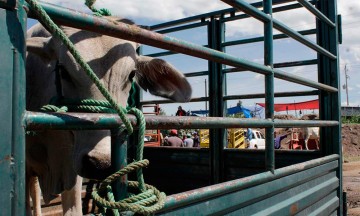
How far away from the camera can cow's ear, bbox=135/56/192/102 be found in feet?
8.97

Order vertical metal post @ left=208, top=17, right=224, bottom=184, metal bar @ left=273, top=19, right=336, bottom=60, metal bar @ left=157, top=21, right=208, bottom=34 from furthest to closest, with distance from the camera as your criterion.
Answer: metal bar @ left=157, top=21, right=208, bottom=34
vertical metal post @ left=208, top=17, right=224, bottom=184
metal bar @ left=273, top=19, right=336, bottom=60

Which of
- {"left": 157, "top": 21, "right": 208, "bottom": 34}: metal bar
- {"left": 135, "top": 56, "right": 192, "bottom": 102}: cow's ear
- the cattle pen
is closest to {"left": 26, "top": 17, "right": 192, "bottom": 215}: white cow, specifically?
{"left": 135, "top": 56, "right": 192, "bottom": 102}: cow's ear

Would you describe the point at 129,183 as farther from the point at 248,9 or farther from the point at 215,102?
the point at 215,102

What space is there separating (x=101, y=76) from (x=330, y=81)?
2.45 metres

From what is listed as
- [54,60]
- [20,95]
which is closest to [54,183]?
[54,60]

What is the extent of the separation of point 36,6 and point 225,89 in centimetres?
339

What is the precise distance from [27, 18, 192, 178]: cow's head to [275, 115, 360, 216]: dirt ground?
19.2ft

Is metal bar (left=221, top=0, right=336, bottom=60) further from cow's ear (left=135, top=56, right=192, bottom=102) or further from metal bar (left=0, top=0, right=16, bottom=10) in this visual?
metal bar (left=0, top=0, right=16, bottom=10)

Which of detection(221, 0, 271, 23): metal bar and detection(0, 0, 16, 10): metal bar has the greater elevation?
detection(221, 0, 271, 23): metal bar

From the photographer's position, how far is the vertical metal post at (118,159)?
1252 millimetres

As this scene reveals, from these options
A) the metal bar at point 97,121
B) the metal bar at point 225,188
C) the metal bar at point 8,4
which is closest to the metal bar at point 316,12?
the metal bar at point 225,188

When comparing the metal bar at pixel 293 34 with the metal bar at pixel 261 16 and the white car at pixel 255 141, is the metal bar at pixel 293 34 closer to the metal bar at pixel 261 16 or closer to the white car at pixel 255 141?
the metal bar at pixel 261 16

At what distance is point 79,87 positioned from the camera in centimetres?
221

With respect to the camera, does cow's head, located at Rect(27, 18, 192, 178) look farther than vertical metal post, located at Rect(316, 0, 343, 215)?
No
